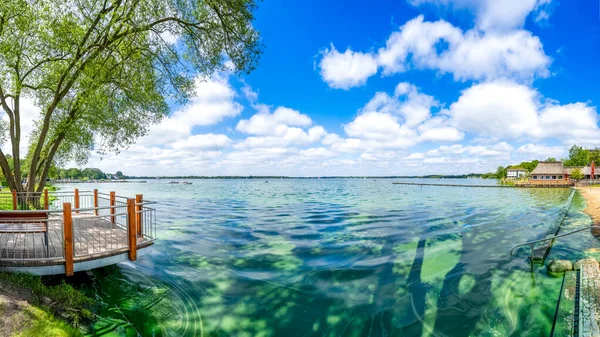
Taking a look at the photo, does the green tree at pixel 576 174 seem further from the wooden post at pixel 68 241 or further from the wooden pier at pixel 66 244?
the wooden post at pixel 68 241

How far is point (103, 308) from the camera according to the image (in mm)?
7141

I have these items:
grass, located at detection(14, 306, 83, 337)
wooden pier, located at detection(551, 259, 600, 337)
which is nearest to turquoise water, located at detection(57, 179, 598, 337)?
wooden pier, located at detection(551, 259, 600, 337)

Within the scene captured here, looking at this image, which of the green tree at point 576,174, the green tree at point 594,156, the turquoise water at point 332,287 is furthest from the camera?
the green tree at point 594,156

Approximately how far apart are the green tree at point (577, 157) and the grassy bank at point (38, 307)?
449 ft

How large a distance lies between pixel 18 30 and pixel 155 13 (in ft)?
17.3

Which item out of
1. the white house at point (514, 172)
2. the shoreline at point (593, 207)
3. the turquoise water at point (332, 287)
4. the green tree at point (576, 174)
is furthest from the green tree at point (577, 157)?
the turquoise water at point (332, 287)

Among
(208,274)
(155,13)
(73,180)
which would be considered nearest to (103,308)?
(208,274)

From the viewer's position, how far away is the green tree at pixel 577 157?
335 feet

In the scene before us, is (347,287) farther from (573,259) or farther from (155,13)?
(155,13)

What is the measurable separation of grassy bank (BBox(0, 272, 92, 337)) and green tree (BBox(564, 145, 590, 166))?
136875 millimetres

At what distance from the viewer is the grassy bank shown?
5.11 meters

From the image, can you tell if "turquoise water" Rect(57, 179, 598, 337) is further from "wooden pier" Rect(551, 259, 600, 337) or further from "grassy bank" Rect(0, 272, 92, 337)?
"grassy bank" Rect(0, 272, 92, 337)

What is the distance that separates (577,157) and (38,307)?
14403 cm

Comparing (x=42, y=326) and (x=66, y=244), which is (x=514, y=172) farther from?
(x=42, y=326)
